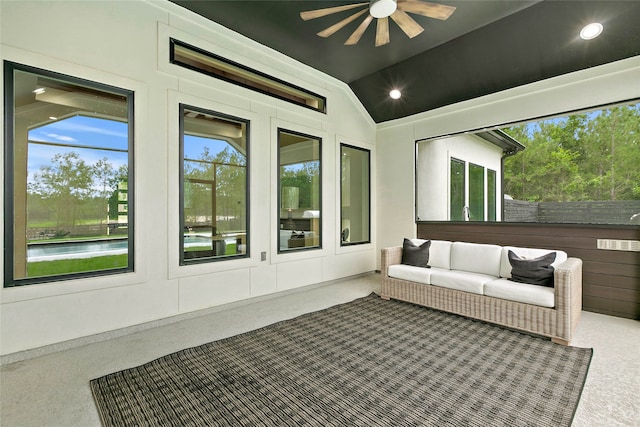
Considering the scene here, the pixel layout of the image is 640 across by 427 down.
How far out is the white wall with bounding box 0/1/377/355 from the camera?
8.79ft

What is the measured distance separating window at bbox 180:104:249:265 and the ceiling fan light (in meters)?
2.16

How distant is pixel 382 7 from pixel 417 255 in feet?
10.1

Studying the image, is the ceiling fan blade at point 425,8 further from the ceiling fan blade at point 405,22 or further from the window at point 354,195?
Answer: the window at point 354,195

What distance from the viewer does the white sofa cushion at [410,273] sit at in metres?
3.99

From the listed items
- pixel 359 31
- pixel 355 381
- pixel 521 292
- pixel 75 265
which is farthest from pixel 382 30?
pixel 75 265

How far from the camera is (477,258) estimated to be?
408cm

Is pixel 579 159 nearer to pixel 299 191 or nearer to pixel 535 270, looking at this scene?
pixel 535 270

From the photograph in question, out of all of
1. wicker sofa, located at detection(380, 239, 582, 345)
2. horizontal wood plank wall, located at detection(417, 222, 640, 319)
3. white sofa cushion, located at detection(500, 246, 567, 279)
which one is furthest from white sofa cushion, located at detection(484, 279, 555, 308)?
horizontal wood plank wall, located at detection(417, 222, 640, 319)

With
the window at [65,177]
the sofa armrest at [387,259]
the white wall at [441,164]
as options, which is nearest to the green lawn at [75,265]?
the window at [65,177]

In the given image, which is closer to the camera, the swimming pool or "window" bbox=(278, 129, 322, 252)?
the swimming pool

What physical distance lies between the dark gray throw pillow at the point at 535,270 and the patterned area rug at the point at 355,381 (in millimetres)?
606

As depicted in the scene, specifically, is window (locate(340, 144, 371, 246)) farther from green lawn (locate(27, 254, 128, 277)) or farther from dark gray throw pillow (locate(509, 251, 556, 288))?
green lawn (locate(27, 254, 128, 277))

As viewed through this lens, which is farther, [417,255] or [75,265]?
[417,255]

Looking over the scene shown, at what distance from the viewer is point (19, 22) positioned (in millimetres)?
2598
